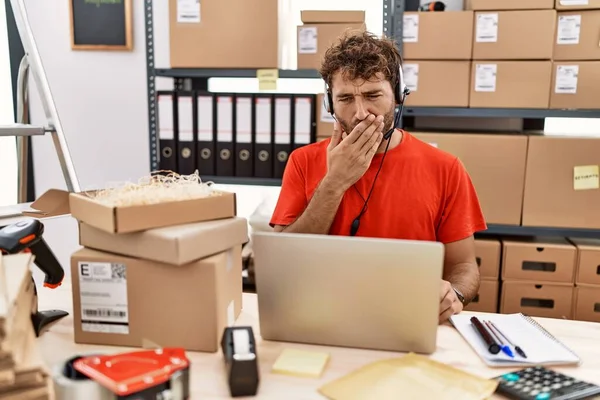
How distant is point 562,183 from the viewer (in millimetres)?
2059

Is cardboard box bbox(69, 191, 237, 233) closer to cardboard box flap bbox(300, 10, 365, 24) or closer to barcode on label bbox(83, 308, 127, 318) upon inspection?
barcode on label bbox(83, 308, 127, 318)

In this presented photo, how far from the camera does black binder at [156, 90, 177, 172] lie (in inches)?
88.4

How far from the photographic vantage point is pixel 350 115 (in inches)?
58.3

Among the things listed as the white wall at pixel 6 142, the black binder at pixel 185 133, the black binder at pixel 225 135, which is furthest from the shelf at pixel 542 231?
the white wall at pixel 6 142

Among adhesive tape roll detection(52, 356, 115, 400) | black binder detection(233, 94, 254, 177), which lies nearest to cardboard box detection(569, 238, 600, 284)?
black binder detection(233, 94, 254, 177)

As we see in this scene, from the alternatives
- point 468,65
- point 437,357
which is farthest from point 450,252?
point 468,65

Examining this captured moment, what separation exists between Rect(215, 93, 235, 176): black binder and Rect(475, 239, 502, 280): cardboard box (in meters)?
1.04

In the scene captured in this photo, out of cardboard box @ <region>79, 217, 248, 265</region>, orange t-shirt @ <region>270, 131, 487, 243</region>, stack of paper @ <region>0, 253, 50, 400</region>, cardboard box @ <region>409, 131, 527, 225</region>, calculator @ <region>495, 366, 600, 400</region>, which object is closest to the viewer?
stack of paper @ <region>0, 253, 50, 400</region>

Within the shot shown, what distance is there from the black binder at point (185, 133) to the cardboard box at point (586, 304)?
161 centimetres

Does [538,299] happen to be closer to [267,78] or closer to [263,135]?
[263,135]

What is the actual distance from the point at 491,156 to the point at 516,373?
4.33 feet

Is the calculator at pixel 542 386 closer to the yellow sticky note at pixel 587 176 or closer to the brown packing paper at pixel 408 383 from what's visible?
the brown packing paper at pixel 408 383

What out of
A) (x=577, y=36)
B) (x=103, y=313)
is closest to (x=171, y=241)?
(x=103, y=313)

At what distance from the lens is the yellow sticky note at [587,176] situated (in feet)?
6.67
